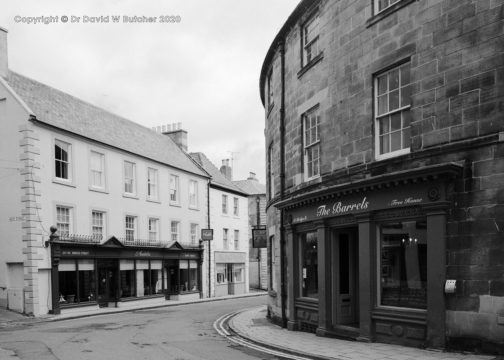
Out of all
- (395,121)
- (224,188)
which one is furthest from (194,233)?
(395,121)

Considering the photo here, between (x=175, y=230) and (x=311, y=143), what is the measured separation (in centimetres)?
1983

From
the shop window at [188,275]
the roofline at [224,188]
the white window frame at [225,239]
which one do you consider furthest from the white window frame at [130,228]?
the white window frame at [225,239]

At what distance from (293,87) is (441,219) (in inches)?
283

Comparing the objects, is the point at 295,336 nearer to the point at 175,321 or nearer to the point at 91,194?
the point at 175,321

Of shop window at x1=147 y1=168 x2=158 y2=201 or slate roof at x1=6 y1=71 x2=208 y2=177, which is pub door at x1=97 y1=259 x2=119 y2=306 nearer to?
shop window at x1=147 y1=168 x2=158 y2=201

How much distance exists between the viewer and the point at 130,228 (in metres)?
27.8

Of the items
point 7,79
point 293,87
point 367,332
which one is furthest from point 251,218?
point 367,332

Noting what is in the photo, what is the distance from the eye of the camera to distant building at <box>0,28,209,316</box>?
21.4 meters

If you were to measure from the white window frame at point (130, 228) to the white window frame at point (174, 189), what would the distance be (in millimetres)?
4086

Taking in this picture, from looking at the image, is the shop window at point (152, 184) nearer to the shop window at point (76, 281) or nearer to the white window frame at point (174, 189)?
the white window frame at point (174, 189)

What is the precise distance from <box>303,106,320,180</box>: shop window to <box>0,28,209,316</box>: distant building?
1292 centimetres

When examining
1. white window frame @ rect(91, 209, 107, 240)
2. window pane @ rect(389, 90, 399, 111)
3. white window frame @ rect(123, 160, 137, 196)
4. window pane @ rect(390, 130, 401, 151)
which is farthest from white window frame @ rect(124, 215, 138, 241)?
window pane @ rect(389, 90, 399, 111)

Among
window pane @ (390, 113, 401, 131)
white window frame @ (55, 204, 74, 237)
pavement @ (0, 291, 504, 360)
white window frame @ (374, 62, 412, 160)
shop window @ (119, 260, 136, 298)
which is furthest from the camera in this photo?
shop window @ (119, 260, 136, 298)

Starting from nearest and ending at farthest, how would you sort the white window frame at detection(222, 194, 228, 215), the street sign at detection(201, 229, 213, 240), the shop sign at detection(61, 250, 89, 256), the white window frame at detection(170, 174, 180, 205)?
1. the shop sign at detection(61, 250, 89, 256)
2. the white window frame at detection(170, 174, 180, 205)
3. the street sign at detection(201, 229, 213, 240)
4. the white window frame at detection(222, 194, 228, 215)
